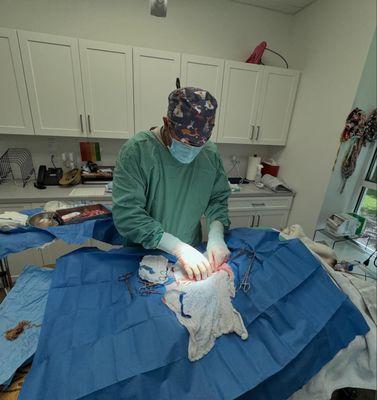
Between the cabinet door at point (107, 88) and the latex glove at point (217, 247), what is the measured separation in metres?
1.48

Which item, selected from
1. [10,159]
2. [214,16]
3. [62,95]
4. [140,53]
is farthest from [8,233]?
[214,16]

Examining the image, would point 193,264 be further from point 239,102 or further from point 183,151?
point 239,102

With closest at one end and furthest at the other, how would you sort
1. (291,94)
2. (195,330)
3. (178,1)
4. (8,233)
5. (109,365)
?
(109,365), (195,330), (8,233), (178,1), (291,94)

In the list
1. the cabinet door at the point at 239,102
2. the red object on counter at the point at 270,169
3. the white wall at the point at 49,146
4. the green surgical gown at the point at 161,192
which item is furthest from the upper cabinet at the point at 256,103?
the green surgical gown at the point at 161,192

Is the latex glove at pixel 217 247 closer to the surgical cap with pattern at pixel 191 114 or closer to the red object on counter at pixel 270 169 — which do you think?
the surgical cap with pattern at pixel 191 114

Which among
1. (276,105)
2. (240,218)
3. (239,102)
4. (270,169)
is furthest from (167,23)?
(240,218)

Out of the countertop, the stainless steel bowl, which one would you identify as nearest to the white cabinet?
the countertop

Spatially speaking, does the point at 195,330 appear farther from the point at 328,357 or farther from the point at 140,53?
the point at 140,53

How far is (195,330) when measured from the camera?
2.49 feet

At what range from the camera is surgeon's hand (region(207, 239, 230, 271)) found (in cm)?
105

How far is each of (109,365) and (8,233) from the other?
32.0 inches

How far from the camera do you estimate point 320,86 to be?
2.17 meters

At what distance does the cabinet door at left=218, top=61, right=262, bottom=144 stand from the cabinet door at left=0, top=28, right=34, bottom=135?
1767 mm

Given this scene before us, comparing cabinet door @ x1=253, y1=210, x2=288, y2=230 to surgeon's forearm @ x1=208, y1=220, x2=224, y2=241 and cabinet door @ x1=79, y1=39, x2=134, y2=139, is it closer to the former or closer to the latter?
surgeon's forearm @ x1=208, y1=220, x2=224, y2=241
